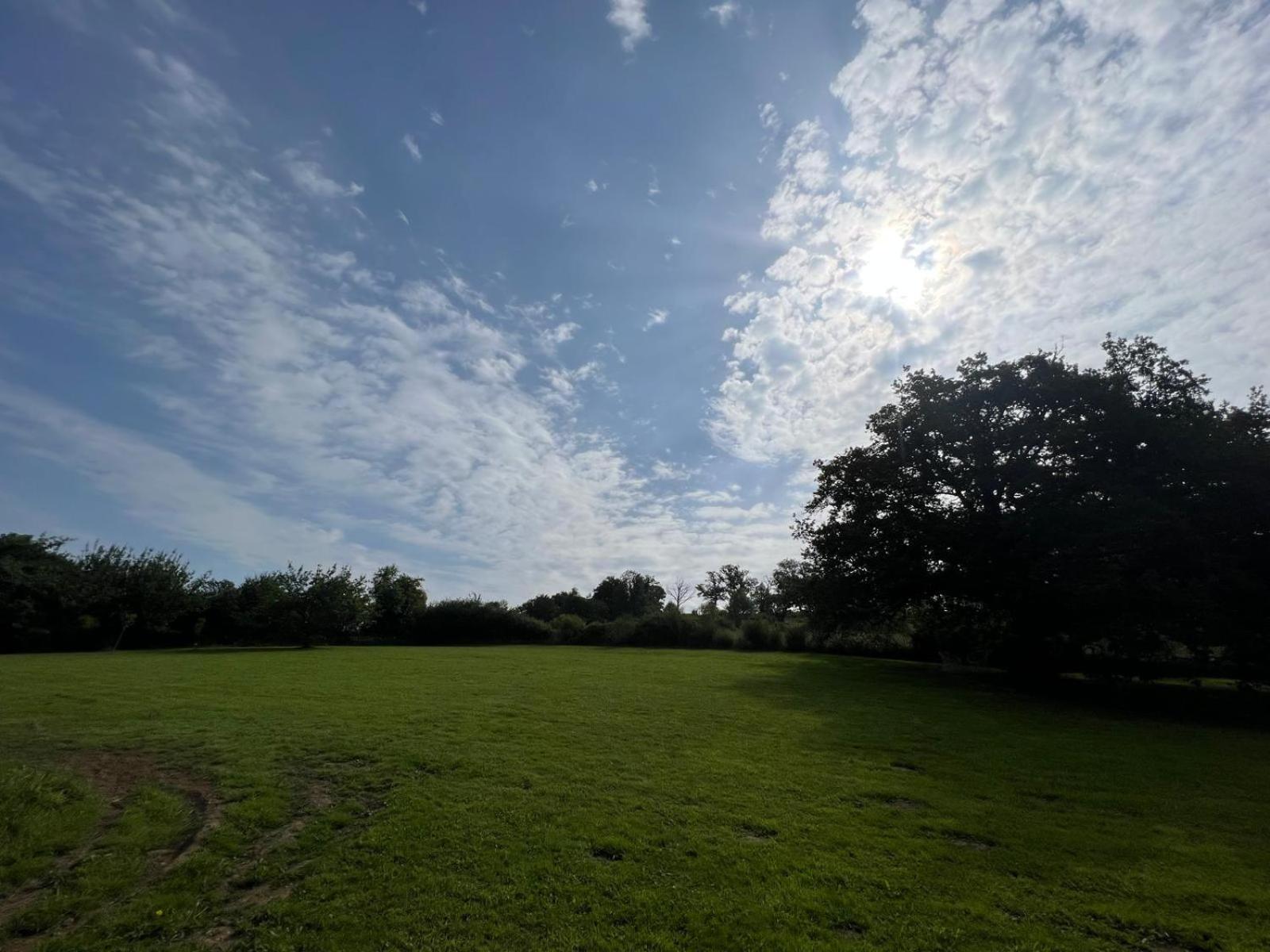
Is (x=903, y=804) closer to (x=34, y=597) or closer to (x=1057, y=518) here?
(x=1057, y=518)

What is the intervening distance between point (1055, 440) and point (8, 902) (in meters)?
33.7

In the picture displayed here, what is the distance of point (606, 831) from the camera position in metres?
8.62

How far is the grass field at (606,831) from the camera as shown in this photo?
20.8 ft

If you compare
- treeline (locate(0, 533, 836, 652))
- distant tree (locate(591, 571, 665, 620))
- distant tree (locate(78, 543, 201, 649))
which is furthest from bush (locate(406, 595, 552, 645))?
distant tree (locate(591, 571, 665, 620))

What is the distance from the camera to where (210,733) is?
13.4 metres

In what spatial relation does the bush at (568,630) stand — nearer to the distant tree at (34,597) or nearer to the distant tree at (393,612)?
the distant tree at (393,612)

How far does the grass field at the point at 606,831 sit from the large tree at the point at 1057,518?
7.33 meters

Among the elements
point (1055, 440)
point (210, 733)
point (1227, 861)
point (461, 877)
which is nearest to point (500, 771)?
point (461, 877)

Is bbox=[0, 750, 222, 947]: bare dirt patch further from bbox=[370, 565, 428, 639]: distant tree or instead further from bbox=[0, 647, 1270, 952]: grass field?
bbox=[370, 565, 428, 639]: distant tree

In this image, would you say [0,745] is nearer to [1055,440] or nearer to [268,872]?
[268,872]

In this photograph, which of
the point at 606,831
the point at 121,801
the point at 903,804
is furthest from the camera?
the point at 903,804

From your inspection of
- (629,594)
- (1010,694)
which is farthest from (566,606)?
(1010,694)

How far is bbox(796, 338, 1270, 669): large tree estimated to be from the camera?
2314 cm

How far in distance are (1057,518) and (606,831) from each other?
2547 cm
